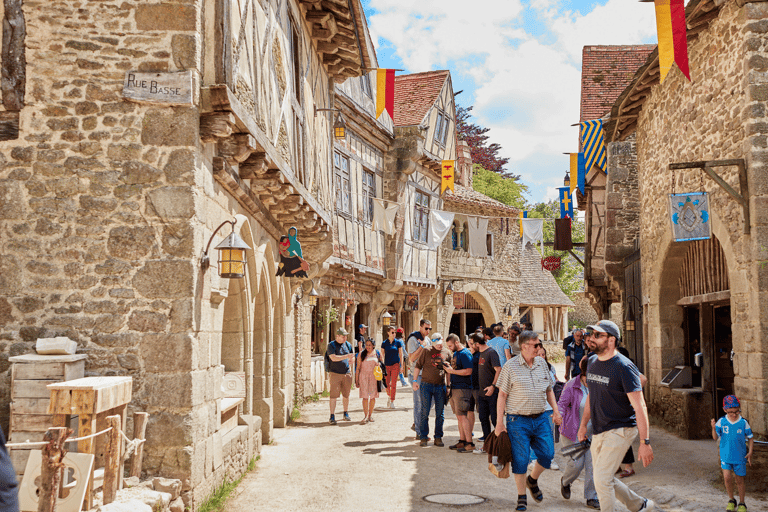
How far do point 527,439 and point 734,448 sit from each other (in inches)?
71.5

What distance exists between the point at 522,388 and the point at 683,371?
5.59 m

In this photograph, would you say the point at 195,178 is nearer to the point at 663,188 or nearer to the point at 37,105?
the point at 37,105

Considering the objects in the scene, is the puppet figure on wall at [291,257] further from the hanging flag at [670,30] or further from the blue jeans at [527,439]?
the hanging flag at [670,30]

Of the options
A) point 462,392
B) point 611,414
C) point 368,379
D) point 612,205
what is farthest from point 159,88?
point 612,205

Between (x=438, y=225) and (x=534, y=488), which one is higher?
(x=438, y=225)

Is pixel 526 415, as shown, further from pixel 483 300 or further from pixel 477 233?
pixel 483 300

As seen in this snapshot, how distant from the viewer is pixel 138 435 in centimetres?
505

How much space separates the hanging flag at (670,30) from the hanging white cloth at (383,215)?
9780 millimetres

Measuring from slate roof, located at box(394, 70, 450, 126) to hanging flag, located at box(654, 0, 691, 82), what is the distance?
39.5 feet

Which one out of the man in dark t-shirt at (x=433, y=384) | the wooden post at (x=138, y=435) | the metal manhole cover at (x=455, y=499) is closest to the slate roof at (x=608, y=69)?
the man in dark t-shirt at (x=433, y=384)

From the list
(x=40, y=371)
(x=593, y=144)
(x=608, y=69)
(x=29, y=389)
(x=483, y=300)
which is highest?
(x=608, y=69)

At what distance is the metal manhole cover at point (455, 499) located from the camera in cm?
616

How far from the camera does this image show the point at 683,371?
1053 centimetres

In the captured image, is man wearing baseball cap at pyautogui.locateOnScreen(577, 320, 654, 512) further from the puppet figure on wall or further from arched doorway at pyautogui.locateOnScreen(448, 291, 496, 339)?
arched doorway at pyautogui.locateOnScreen(448, 291, 496, 339)
